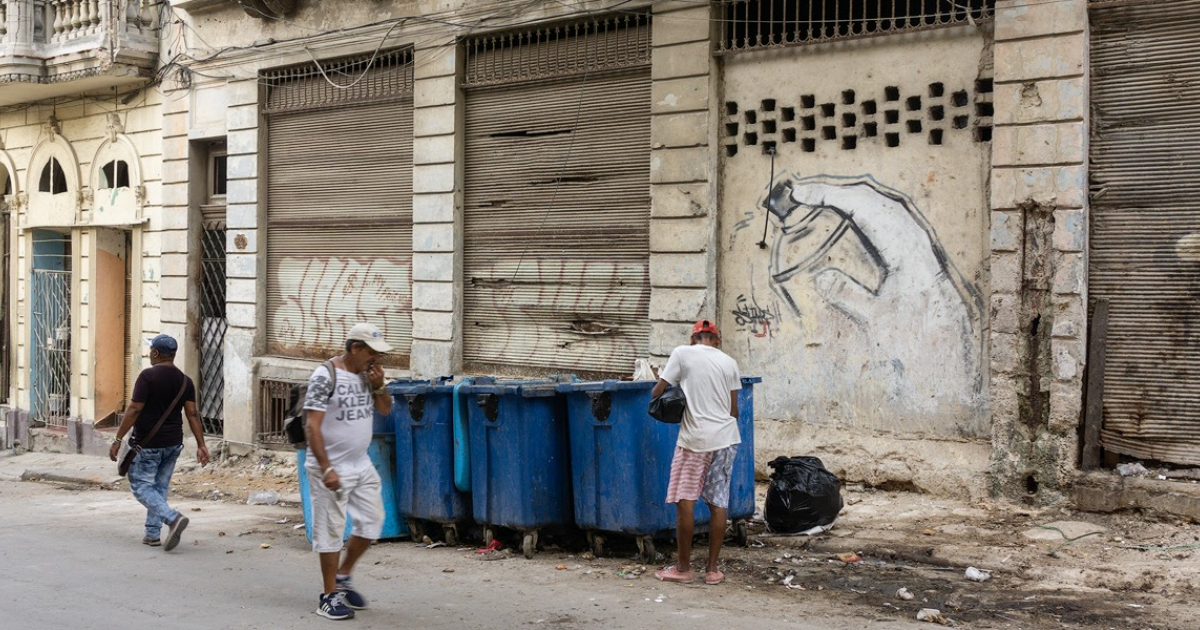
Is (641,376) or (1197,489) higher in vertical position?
(641,376)

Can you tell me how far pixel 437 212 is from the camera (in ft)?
40.9

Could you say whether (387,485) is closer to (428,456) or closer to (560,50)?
(428,456)

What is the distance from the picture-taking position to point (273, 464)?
13.8 meters

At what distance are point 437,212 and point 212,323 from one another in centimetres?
434

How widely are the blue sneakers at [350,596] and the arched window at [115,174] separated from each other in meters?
11.1

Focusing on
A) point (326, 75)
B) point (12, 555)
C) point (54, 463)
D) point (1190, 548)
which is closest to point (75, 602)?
point (12, 555)

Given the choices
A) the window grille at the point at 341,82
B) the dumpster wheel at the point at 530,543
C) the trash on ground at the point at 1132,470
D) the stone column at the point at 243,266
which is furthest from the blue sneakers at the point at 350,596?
the stone column at the point at 243,266

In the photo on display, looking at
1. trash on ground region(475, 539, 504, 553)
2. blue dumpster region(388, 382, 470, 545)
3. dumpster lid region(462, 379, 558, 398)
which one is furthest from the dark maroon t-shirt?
trash on ground region(475, 539, 504, 553)

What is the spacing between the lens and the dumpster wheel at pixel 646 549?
7.57 metres

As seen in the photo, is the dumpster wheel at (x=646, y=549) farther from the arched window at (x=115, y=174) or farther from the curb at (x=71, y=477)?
the arched window at (x=115, y=174)

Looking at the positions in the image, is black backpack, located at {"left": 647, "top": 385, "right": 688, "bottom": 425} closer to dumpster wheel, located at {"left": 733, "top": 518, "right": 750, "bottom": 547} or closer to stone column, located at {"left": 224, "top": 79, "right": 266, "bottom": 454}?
dumpster wheel, located at {"left": 733, "top": 518, "right": 750, "bottom": 547}

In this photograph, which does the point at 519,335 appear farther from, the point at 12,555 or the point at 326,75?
the point at 12,555

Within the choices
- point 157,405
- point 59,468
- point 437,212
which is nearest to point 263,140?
point 437,212

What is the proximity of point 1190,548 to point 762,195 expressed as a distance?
4.28 meters
